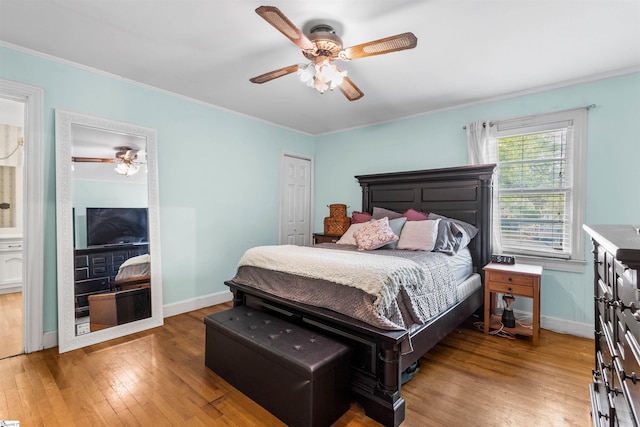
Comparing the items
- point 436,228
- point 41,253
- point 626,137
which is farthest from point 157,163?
point 626,137

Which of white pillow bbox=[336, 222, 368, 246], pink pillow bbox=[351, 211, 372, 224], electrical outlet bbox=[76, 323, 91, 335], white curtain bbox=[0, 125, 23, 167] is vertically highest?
white curtain bbox=[0, 125, 23, 167]

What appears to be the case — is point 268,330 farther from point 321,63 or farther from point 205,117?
point 205,117

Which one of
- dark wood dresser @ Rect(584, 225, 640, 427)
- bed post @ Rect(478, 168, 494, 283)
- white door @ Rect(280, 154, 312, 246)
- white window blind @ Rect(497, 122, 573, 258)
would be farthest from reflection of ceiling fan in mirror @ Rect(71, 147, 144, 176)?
white window blind @ Rect(497, 122, 573, 258)

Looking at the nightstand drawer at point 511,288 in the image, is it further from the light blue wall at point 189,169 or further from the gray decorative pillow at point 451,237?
the light blue wall at point 189,169

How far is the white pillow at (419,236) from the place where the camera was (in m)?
3.03

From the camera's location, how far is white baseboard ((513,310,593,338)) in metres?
2.95

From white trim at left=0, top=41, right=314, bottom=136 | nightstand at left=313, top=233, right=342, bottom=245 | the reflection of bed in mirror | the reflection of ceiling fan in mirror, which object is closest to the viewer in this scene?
white trim at left=0, top=41, right=314, bottom=136

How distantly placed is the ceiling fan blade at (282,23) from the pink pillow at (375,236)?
1.94 metres

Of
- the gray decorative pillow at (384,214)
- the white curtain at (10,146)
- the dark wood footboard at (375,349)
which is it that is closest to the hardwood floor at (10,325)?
the white curtain at (10,146)

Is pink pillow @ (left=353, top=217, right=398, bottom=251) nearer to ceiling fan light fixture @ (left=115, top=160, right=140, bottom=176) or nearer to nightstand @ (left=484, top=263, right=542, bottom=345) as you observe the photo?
A: nightstand @ (left=484, top=263, right=542, bottom=345)

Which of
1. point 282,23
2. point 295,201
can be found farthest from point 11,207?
point 282,23

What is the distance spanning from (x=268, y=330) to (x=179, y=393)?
0.73m

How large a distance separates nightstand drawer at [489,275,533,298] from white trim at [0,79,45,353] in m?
4.25

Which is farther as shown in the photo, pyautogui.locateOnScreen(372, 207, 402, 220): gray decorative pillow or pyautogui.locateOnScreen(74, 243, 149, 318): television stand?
pyautogui.locateOnScreen(372, 207, 402, 220): gray decorative pillow
